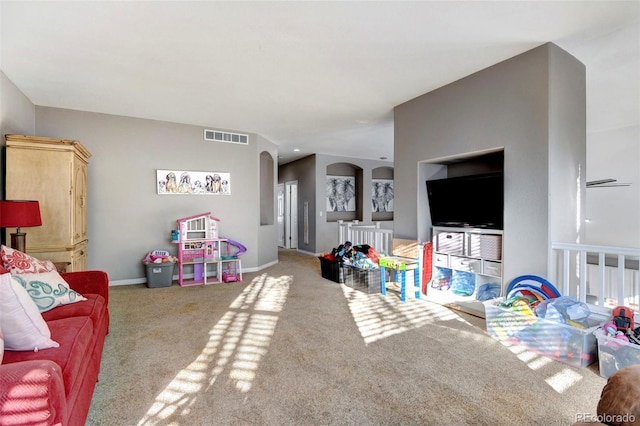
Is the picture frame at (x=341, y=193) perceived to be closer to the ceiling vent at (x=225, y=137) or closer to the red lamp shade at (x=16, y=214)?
the ceiling vent at (x=225, y=137)

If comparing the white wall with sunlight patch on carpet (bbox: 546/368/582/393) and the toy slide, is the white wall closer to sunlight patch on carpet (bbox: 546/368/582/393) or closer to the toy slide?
the toy slide

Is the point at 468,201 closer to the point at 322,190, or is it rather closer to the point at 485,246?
the point at 485,246

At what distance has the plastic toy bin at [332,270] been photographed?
17.0 ft

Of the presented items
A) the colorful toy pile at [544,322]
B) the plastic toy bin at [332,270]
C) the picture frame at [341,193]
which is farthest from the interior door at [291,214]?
the colorful toy pile at [544,322]

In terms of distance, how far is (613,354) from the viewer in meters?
2.22

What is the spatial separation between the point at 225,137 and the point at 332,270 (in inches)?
121

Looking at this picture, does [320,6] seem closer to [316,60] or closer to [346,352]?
[316,60]

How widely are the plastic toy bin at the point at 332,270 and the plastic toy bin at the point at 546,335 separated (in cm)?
251

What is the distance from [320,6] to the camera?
2.34 metres

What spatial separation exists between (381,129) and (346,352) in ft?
14.4

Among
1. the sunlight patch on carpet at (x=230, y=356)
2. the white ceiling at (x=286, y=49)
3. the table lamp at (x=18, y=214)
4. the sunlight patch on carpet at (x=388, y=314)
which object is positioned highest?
the white ceiling at (x=286, y=49)

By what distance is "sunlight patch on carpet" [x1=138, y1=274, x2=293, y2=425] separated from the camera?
1.94 metres

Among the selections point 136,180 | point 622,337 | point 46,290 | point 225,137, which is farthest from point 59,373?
point 225,137

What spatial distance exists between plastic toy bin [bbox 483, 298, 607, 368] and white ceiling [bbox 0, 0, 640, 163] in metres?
2.45
